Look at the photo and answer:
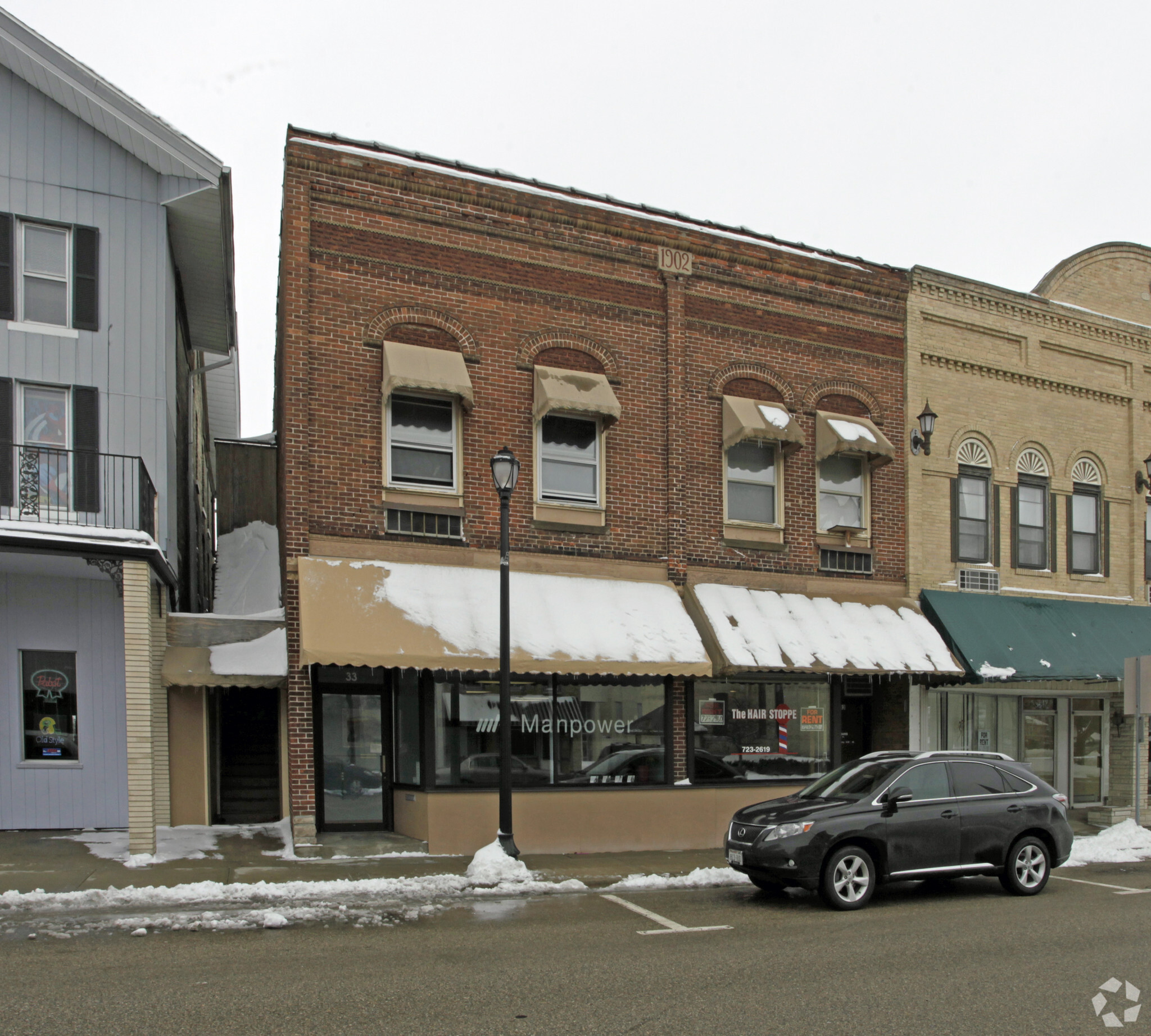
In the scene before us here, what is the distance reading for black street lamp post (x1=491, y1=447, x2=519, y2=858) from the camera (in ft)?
40.5

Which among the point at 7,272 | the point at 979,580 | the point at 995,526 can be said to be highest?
the point at 7,272

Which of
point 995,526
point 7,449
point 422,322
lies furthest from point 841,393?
point 7,449

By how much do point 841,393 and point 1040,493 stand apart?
16.3ft

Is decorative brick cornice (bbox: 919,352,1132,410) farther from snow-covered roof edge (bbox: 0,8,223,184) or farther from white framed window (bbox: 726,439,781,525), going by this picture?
snow-covered roof edge (bbox: 0,8,223,184)

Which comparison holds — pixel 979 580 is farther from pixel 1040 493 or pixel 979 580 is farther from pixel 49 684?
pixel 49 684

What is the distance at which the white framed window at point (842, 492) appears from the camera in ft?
57.9

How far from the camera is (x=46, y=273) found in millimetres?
14781

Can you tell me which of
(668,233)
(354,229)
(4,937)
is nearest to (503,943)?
(4,937)

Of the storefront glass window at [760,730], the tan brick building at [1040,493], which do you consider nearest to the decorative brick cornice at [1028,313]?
the tan brick building at [1040,493]

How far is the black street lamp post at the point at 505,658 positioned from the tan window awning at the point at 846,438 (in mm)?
6503

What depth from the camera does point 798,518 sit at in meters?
17.2

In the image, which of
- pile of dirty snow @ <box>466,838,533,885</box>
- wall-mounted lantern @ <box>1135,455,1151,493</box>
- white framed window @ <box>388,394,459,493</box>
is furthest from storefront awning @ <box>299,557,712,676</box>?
wall-mounted lantern @ <box>1135,455,1151,493</box>

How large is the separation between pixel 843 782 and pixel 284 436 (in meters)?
8.35

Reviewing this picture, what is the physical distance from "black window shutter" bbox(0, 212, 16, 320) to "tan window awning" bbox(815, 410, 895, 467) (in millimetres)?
12001
